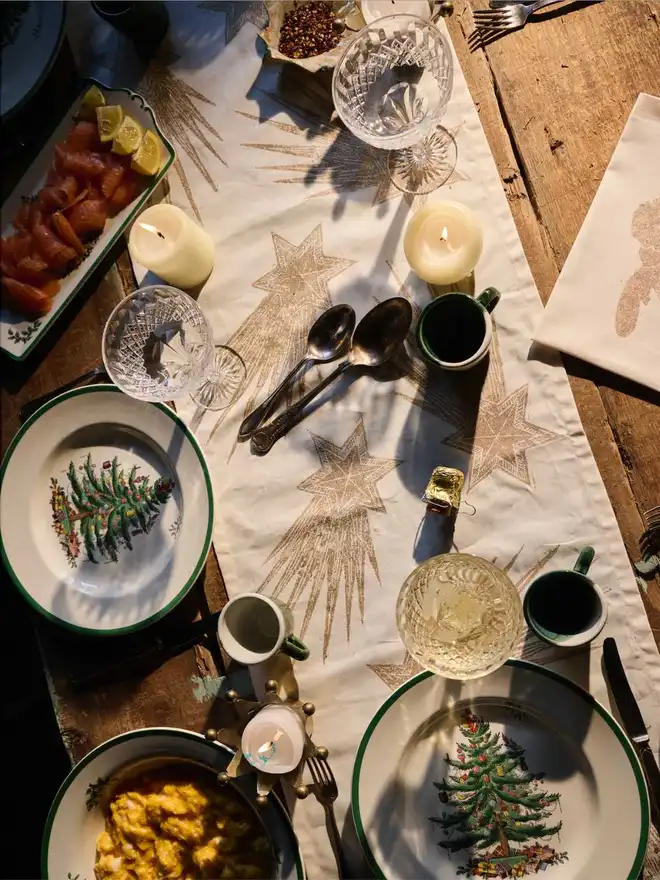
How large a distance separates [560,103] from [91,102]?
35.6 inches

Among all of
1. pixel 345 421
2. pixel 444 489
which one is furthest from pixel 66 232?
pixel 444 489

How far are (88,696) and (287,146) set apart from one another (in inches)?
44.4

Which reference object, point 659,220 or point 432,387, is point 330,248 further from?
point 659,220

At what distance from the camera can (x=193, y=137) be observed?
1.44m

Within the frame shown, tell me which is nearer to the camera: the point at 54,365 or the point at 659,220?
the point at 659,220

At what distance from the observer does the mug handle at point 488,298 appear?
122 centimetres

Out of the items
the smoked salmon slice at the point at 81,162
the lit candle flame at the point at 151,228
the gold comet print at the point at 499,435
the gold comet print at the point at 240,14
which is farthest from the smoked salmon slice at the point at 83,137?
the gold comet print at the point at 499,435

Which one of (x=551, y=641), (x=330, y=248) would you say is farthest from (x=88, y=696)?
(x=330, y=248)

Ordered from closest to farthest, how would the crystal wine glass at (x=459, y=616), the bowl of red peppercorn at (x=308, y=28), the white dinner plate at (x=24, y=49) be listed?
the crystal wine glass at (x=459, y=616), the bowl of red peppercorn at (x=308, y=28), the white dinner plate at (x=24, y=49)

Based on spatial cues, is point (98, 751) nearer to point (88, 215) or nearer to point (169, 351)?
point (169, 351)

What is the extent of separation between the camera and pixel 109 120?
1389 millimetres

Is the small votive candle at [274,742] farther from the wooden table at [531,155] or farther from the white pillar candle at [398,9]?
the white pillar candle at [398,9]

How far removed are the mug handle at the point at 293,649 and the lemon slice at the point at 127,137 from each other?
97 cm

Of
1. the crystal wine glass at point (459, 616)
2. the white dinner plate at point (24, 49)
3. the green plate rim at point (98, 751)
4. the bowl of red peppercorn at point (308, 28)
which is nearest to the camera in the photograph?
the crystal wine glass at point (459, 616)
